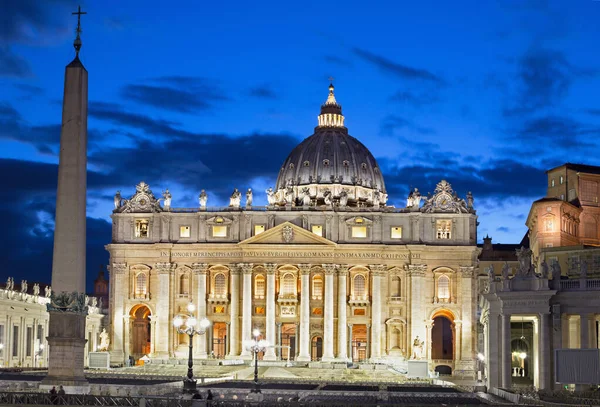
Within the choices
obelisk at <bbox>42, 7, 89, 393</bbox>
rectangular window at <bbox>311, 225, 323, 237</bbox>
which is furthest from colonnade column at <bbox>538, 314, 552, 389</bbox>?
rectangular window at <bbox>311, 225, 323, 237</bbox>

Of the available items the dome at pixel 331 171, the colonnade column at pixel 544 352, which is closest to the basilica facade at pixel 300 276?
the dome at pixel 331 171

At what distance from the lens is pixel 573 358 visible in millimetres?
57469

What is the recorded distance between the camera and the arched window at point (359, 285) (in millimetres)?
123625

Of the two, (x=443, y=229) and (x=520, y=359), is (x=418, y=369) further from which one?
(x=443, y=229)

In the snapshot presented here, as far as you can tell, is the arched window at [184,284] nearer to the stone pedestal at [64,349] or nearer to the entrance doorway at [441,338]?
the entrance doorway at [441,338]

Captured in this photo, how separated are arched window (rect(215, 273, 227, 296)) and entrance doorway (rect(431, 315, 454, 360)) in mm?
28127

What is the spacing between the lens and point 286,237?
403 ft

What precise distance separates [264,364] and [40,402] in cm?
6606

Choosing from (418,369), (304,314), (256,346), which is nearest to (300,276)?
(304,314)

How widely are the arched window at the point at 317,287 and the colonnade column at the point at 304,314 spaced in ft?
5.68

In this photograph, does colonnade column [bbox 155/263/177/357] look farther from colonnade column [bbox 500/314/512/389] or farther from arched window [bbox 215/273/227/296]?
colonnade column [bbox 500/314/512/389]

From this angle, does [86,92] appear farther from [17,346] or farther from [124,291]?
[124,291]

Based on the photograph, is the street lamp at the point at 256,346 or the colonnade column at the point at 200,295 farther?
the colonnade column at the point at 200,295

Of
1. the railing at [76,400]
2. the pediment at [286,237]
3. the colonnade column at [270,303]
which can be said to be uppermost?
the pediment at [286,237]
